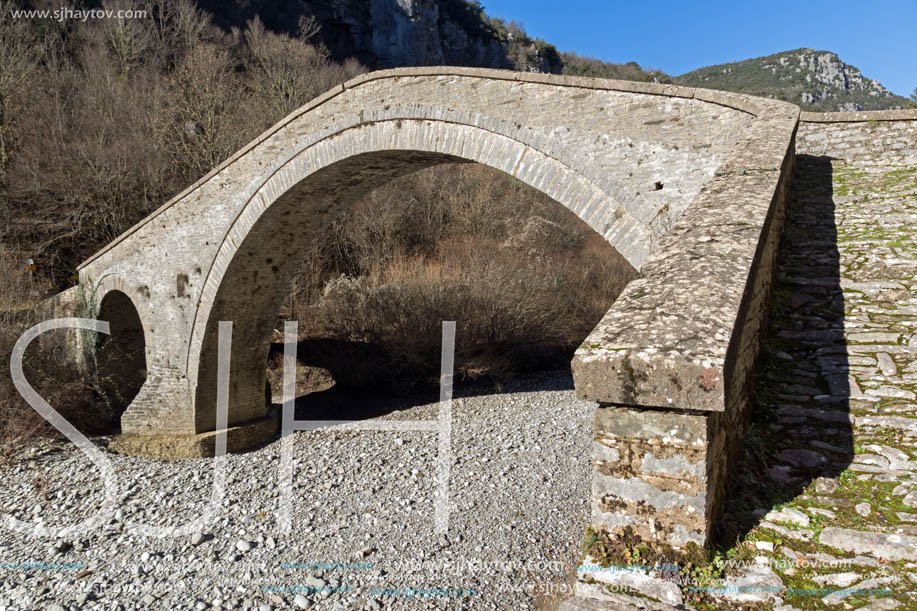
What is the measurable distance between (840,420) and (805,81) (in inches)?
1267

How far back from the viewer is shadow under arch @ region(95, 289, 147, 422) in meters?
10.1

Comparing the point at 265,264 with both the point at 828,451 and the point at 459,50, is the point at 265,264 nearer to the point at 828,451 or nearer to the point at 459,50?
the point at 828,451

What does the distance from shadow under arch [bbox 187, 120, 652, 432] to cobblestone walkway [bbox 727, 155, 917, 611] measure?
5.12ft

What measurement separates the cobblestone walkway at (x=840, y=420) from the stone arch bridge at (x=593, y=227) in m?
0.24

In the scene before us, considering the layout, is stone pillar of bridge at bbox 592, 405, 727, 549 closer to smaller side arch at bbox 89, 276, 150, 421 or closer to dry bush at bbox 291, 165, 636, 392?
smaller side arch at bbox 89, 276, 150, 421

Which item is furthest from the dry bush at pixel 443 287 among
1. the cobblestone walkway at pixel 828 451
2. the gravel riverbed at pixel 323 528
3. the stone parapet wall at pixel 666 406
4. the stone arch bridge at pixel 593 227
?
the stone parapet wall at pixel 666 406

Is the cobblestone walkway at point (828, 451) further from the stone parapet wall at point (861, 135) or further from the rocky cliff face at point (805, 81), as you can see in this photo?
the rocky cliff face at point (805, 81)

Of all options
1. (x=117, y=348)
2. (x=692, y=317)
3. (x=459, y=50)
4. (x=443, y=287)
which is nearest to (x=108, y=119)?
(x=117, y=348)

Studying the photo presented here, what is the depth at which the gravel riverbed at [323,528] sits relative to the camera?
507cm

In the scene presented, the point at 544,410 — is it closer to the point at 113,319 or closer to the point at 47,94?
the point at 113,319

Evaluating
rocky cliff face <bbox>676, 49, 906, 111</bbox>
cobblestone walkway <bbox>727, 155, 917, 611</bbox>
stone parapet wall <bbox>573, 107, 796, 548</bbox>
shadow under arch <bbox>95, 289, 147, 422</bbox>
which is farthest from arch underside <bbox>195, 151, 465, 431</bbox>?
rocky cliff face <bbox>676, 49, 906, 111</bbox>

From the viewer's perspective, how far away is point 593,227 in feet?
17.7

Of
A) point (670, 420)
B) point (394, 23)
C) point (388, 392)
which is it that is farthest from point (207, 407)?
point (394, 23)

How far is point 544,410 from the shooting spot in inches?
404
